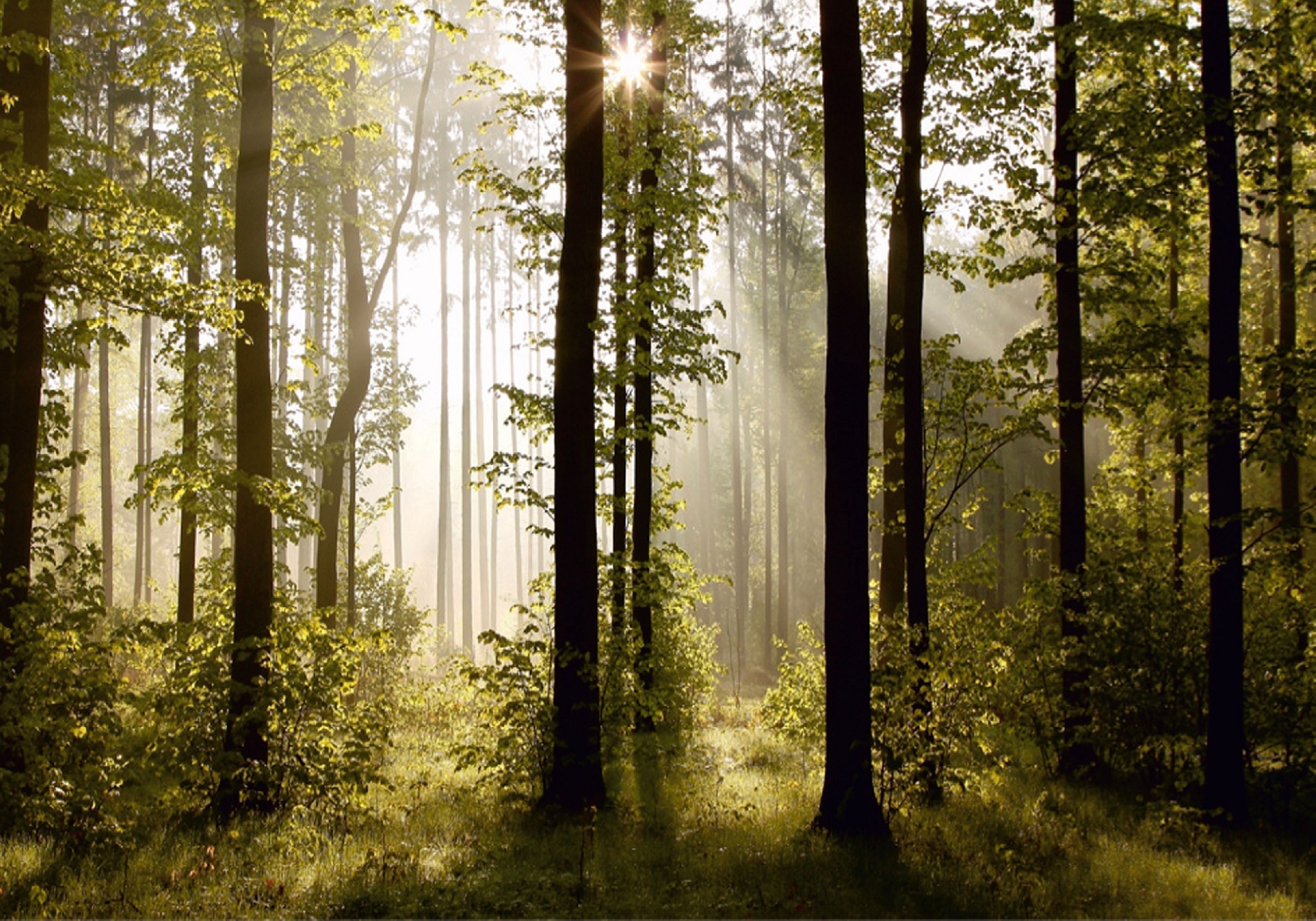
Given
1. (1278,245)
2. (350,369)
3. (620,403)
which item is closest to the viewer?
(1278,245)

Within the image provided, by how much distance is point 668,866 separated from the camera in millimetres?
7000

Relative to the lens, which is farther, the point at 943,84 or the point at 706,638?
the point at 706,638

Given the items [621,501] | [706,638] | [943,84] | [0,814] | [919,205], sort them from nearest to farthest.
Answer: [0,814] → [919,205] → [943,84] → [621,501] → [706,638]

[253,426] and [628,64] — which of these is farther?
[628,64]

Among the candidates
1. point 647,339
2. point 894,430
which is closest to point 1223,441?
point 894,430

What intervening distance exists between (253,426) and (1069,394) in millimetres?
9949

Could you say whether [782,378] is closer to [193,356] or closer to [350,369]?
[350,369]

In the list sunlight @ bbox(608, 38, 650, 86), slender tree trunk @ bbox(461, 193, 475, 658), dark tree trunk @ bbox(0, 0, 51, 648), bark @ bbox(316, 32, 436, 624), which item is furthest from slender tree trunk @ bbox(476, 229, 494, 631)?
dark tree trunk @ bbox(0, 0, 51, 648)

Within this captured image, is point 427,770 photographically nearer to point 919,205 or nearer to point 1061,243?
point 919,205

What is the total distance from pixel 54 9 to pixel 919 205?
10800 mm

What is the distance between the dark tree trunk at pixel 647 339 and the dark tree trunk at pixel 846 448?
4.28 meters

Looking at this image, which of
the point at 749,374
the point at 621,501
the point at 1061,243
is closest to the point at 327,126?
the point at 621,501

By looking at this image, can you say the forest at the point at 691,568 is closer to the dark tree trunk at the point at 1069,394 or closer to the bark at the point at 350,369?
the dark tree trunk at the point at 1069,394

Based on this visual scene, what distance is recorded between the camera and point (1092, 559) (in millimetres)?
10992
